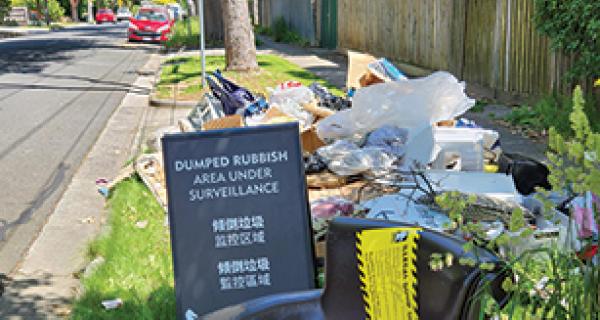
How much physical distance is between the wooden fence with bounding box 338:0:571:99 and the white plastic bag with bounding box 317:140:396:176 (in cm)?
419

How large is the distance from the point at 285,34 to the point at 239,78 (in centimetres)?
1504

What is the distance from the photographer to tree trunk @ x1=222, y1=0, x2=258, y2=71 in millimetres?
15102

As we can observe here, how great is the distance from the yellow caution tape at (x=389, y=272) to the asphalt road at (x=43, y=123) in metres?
3.75

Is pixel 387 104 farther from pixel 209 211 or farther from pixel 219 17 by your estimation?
pixel 219 17

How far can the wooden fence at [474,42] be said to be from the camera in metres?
9.92

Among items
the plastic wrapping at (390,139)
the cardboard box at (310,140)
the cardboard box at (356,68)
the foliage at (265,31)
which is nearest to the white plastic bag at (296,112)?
the cardboard box at (310,140)

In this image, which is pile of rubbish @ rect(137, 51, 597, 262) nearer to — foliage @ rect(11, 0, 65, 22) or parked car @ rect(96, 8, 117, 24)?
foliage @ rect(11, 0, 65, 22)

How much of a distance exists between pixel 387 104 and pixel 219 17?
20095mm

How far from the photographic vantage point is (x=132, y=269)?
4605mm

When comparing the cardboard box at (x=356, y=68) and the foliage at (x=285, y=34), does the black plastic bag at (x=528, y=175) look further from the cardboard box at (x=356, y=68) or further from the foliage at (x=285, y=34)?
the foliage at (x=285, y=34)

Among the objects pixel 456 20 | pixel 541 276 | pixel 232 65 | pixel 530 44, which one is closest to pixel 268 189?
pixel 541 276

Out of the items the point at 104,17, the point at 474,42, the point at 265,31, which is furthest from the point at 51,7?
the point at 474,42

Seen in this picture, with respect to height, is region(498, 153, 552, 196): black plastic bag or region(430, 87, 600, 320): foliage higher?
region(430, 87, 600, 320): foliage

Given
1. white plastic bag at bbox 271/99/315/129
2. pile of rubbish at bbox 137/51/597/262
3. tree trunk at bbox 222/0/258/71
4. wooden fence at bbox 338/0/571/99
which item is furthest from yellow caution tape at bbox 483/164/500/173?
tree trunk at bbox 222/0/258/71
